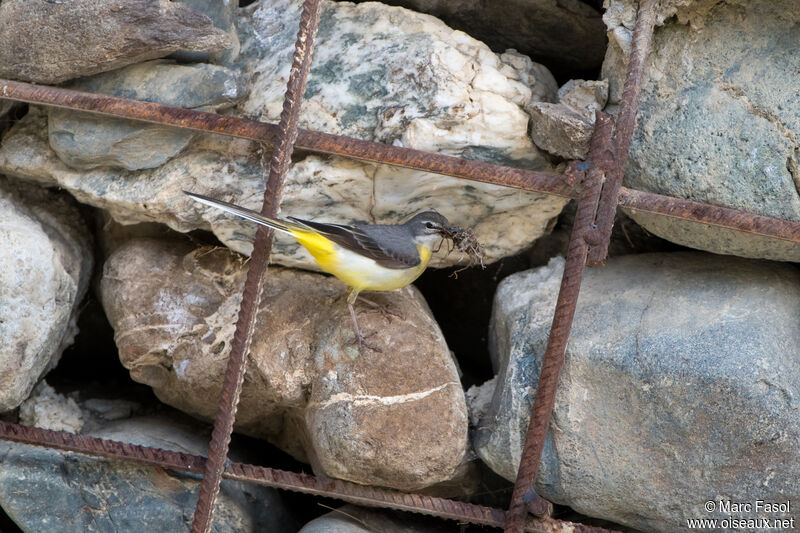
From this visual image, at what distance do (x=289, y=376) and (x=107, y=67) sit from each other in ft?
4.06

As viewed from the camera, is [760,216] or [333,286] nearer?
[760,216]

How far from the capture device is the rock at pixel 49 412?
A: 3182mm

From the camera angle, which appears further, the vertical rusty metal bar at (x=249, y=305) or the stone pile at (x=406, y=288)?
the stone pile at (x=406, y=288)

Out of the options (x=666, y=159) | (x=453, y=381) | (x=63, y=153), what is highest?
(x=666, y=159)

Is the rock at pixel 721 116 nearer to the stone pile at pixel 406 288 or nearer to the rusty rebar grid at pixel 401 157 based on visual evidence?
the stone pile at pixel 406 288

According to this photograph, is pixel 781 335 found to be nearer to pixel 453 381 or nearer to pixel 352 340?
pixel 453 381

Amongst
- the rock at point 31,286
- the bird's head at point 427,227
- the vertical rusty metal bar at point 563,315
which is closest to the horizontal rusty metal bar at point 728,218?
the vertical rusty metal bar at point 563,315

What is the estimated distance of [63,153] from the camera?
3025 millimetres

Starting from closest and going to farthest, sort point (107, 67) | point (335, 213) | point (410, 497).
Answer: point (410, 497), point (107, 67), point (335, 213)

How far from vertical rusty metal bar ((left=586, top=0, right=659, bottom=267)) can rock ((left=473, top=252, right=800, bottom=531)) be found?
0.46 m

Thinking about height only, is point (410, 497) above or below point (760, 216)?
below

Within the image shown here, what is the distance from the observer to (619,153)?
2.54 m

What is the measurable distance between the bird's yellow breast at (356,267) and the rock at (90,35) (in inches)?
30.0

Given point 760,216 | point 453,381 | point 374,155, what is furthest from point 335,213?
point 760,216
